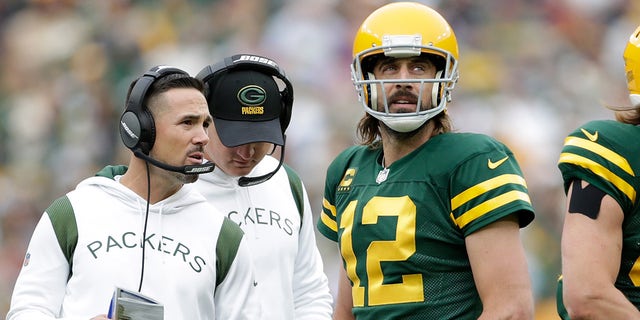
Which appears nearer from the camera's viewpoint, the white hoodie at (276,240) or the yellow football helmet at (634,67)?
the yellow football helmet at (634,67)

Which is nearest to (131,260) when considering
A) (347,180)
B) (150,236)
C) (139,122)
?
(150,236)

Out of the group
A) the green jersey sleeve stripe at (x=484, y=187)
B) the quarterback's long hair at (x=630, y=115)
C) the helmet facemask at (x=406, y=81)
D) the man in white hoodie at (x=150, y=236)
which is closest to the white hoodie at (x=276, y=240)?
the man in white hoodie at (x=150, y=236)

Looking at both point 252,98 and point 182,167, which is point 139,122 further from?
point 252,98

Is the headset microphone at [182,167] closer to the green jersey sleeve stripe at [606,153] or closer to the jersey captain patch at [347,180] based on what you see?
the jersey captain patch at [347,180]

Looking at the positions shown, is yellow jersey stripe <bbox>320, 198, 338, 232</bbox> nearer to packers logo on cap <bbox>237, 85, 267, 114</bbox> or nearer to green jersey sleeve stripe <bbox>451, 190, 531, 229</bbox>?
packers logo on cap <bbox>237, 85, 267, 114</bbox>

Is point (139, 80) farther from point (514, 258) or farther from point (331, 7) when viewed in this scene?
point (331, 7)

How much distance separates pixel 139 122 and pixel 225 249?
528mm

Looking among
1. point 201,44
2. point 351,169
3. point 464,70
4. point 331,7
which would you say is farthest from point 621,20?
point 351,169

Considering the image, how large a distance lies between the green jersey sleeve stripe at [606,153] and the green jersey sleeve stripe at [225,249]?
1217 mm

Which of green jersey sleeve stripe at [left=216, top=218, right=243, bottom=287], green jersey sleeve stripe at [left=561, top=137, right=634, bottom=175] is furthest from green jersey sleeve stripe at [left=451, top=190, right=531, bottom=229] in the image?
green jersey sleeve stripe at [left=216, top=218, right=243, bottom=287]

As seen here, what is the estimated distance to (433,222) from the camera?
384 centimetres

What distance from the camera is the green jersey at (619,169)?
11.9ft

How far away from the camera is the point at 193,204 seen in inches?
165

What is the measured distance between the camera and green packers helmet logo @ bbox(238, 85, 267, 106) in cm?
465
